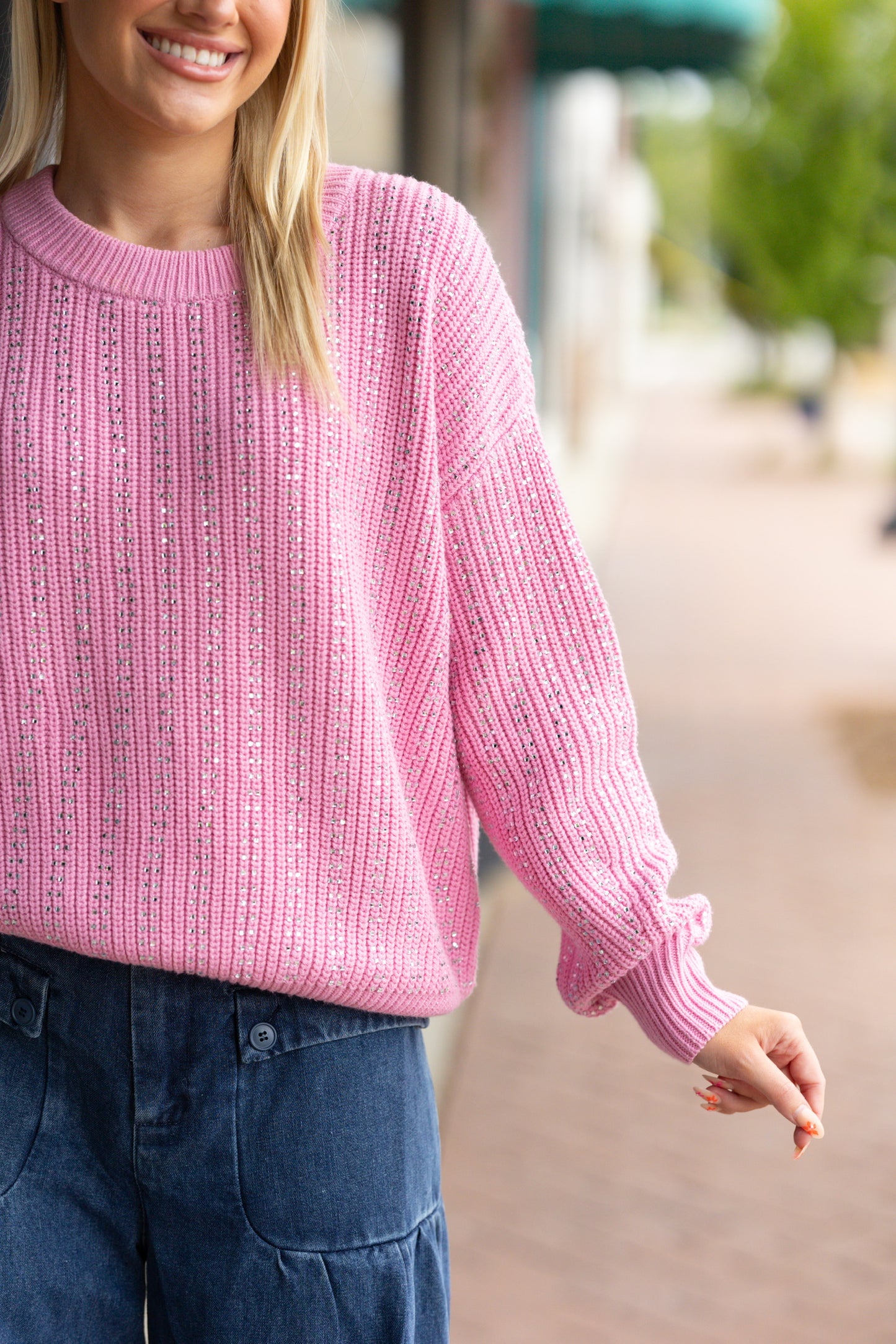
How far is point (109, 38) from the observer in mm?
1311

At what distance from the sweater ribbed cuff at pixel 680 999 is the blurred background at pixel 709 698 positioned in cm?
115

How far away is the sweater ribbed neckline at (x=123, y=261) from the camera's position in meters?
1.37

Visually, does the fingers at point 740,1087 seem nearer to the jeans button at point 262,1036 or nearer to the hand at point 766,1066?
the hand at point 766,1066

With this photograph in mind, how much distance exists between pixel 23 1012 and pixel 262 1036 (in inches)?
8.6

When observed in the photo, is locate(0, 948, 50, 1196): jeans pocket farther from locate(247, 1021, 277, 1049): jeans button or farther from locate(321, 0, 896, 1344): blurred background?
locate(321, 0, 896, 1344): blurred background

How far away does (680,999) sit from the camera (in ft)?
4.90

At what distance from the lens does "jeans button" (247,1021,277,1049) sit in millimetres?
1371

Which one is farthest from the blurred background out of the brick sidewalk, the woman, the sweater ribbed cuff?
the sweater ribbed cuff

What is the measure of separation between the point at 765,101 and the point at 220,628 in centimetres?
2209

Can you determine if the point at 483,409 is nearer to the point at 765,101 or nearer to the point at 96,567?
the point at 96,567

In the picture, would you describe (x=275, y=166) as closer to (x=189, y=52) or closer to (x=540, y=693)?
(x=189, y=52)

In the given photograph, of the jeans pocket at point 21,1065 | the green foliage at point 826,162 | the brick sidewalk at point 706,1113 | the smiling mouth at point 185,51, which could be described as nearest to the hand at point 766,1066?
the jeans pocket at point 21,1065

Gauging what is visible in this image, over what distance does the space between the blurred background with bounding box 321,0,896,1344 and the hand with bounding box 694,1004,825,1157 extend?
1234 millimetres

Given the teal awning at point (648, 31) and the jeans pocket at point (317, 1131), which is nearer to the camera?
the jeans pocket at point (317, 1131)
